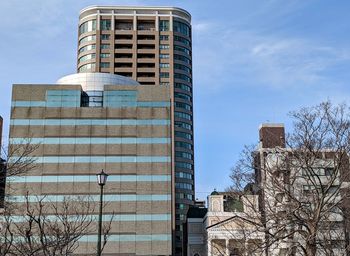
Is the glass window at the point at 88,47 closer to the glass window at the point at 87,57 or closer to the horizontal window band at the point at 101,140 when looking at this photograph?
the glass window at the point at 87,57

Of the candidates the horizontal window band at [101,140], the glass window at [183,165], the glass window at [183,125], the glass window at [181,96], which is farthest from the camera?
the glass window at [181,96]

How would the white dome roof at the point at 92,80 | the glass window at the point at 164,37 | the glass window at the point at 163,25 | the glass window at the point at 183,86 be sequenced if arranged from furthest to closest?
the glass window at the point at 183,86 < the glass window at the point at 163,25 < the glass window at the point at 164,37 < the white dome roof at the point at 92,80

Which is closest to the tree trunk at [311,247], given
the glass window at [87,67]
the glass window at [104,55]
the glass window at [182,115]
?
the glass window at [87,67]

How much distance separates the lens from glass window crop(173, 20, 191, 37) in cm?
15462

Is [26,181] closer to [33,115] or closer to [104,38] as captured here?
[33,115]

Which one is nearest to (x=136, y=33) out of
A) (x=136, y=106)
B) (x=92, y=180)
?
(x=136, y=106)

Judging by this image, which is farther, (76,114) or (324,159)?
(76,114)

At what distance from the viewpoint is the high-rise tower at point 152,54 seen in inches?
5773

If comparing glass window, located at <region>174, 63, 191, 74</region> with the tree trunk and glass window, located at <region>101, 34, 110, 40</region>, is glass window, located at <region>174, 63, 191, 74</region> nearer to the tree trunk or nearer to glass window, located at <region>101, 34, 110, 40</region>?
glass window, located at <region>101, 34, 110, 40</region>

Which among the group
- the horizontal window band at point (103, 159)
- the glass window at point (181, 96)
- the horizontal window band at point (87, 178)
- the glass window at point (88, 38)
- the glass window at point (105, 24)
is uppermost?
the glass window at point (105, 24)

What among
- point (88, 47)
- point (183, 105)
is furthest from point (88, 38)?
point (183, 105)

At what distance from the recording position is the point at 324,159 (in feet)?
92.6

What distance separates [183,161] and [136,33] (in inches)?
1506

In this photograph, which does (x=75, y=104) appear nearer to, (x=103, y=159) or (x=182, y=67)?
(x=103, y=159)
